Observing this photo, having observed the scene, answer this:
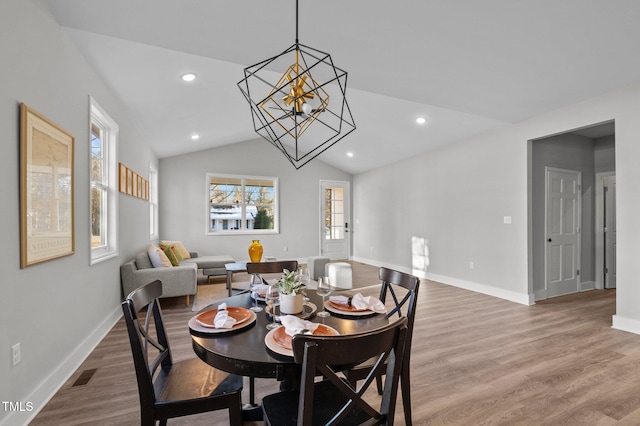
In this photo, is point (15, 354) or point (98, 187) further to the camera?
point (98, 187)

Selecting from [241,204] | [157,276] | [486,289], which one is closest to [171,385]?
[157,276]

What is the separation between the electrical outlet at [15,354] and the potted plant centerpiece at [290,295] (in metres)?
1.50

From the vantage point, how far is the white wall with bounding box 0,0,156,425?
171cm

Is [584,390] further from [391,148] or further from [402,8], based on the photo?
[391,148]

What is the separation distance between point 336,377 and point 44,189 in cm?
221

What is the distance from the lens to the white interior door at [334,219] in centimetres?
866

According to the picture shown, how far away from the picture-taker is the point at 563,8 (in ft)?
7.63

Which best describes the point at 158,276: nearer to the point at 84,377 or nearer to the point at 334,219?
the point at 84,377

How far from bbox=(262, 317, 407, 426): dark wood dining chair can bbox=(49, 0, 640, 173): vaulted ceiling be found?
2287 millimetres

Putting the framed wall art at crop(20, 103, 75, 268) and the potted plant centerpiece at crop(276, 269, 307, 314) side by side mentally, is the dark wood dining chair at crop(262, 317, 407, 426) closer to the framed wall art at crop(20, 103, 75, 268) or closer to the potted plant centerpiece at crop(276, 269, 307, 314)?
the potted plant centerpiece at crop(276, 269, 307, 314)

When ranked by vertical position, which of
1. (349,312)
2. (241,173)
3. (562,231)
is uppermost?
(241,173)

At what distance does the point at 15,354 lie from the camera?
5.81 ft

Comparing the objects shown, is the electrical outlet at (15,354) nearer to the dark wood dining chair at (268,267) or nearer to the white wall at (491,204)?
the dark wood dining chair at (268,267)

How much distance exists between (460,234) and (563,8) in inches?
150
